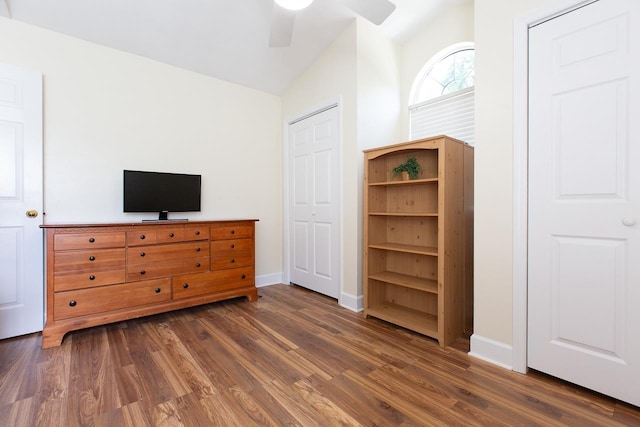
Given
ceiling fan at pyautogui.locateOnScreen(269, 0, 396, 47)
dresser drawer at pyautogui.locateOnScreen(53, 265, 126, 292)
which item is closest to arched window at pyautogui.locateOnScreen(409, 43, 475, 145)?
ceiling fan at pyautogui.locateOnScreen(269, 0, 396, 47)

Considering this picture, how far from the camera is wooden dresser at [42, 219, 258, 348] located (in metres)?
2.26

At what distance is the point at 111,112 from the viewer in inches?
112

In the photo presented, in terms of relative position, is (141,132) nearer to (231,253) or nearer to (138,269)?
(138,269)

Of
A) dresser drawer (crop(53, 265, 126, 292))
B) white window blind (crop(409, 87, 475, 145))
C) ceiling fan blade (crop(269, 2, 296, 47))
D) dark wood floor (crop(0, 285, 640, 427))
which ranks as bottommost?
dark wood floor (crop(0, 285, 640, 427))

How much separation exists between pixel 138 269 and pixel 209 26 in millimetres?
2294

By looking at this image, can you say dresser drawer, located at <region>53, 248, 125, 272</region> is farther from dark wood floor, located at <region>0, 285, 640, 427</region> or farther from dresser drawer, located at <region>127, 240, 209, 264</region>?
dark wood floor, located at <region>0, 285, 640, 427</region>

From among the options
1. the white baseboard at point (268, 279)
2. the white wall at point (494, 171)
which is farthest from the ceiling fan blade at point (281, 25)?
the white baseboard at point (268, 279)

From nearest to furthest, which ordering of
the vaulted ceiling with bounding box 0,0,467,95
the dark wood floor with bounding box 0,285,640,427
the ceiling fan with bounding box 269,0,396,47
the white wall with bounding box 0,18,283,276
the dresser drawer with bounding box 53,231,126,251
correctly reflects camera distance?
1. the dark wood floor with bounding box 0,285,640,427
2. the ceiling fan with bounding box 269,0,396,47
3. the dresser drawer with bounding box 53,231,126,251
4. the vaulted ceiling with bounding box 0,0,467,95
5. the white wall with bounding box 0,18,283,276

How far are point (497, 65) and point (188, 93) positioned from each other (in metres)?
2.94

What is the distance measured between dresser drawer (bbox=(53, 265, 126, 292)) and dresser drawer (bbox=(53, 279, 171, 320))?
→ 0.04 metres

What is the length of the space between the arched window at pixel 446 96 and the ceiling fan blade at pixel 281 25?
1593mm

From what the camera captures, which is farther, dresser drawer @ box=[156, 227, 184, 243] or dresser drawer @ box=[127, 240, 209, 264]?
dresser drawer @ box=[156, 227, 184, 243]

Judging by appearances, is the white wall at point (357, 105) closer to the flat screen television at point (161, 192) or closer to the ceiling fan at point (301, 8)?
the ceiling fan at point (301, 8)

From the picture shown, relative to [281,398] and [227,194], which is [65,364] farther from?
[227,194]
